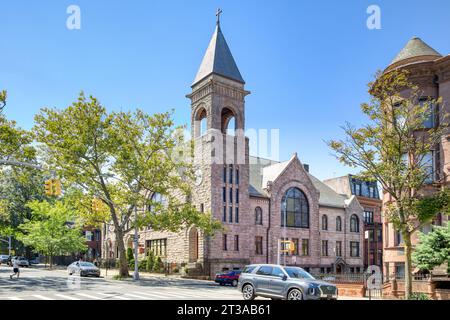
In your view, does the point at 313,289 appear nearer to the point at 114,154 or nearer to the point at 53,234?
the point at 114,154

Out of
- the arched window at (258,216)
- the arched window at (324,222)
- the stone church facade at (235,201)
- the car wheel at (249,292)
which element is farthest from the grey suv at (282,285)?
the arched window at (324,222)

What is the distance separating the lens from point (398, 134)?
79.5 ft

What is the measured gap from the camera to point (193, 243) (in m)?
50.1

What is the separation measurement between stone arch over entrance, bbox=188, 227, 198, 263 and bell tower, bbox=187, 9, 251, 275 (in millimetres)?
1889

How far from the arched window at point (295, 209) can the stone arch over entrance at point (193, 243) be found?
36.9 feet

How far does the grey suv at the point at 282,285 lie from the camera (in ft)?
63.1

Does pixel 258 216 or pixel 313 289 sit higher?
pixel 258 216

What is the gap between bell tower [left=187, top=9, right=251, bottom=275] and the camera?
4850 cm

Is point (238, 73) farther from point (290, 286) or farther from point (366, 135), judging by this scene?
point (290, 286)

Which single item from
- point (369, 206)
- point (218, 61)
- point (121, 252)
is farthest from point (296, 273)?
point (369, 206)

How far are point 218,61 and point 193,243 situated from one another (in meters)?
20.2

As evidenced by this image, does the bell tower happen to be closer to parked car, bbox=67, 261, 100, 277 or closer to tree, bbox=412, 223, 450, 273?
parked car, bbox=67, 261, 100, 277

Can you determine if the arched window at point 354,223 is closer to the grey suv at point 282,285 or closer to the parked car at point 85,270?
the parked car at point 85,270


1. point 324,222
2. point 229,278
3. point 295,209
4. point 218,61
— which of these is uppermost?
point 218,61
